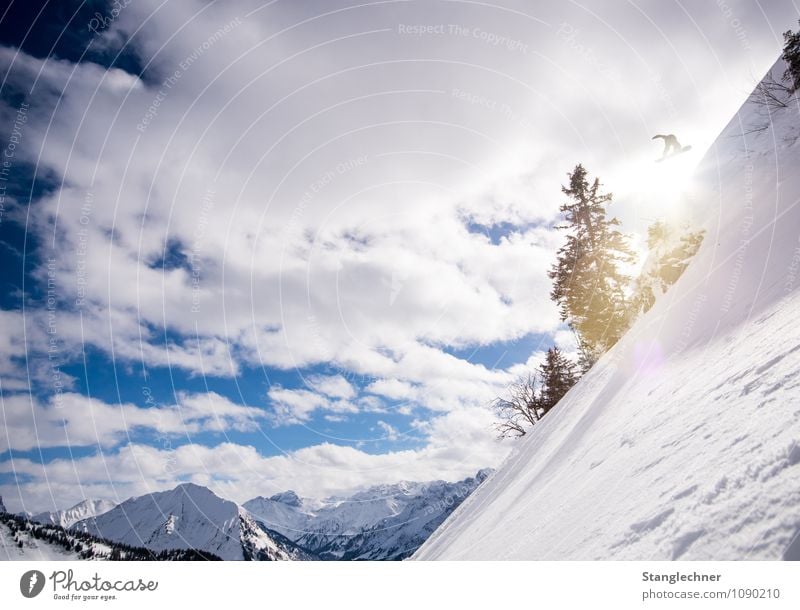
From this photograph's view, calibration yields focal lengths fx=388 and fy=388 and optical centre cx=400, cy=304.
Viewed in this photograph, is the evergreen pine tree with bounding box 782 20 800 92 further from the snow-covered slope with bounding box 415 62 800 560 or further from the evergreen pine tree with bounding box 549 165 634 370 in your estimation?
the evergreen pine tree with bounding box 549 165 634 370

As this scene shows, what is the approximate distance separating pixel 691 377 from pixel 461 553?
224 inches

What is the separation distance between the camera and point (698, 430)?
16.1ft

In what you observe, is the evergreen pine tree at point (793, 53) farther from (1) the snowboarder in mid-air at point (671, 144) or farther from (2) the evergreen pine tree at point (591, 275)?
(2) the evergreen pine tree at point (591, 275)

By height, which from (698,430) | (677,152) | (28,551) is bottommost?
(698,430)

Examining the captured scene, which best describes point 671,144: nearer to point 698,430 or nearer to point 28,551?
point 698,430

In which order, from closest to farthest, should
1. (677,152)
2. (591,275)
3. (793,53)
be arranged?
(793,53)
(677,152)
(591,275)

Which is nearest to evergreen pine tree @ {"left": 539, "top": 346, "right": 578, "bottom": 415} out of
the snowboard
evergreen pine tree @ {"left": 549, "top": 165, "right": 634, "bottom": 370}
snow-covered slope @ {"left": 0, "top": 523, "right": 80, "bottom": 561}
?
evergreen pine tree @ {"left": 549, "top": 165, "right": 634, "bottom": 370}

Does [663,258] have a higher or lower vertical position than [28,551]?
higher

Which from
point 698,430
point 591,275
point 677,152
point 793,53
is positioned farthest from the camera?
point 591,275

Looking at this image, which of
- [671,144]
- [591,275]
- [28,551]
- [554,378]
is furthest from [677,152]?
[28,551]
